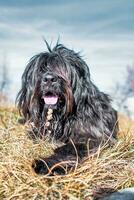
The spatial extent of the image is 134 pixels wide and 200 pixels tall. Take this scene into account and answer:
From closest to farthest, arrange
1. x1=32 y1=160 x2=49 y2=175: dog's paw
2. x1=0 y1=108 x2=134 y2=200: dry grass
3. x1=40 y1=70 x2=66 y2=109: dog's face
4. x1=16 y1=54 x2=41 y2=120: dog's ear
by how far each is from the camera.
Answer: x1=0 y1=108 x2=134 y2=200: dry grass
x1=32 y1=160 x2=49 y2=175: dog's paw
x1=40 y1=70 x2=66 y2=109: dog's face
x1=16 y1=54 x2=41 y2=120: dog's ear

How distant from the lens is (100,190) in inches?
212

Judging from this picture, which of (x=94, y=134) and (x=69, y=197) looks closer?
(x=69, y=197)

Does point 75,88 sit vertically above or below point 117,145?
above

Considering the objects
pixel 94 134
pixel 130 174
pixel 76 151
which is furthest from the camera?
pixel 94 134

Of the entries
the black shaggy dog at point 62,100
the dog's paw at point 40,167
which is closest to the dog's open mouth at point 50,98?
the black shaggy dog at point 62,100

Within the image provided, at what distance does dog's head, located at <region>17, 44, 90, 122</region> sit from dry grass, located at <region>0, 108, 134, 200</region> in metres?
0.73

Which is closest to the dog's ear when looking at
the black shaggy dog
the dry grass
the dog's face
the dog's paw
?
the black shaggy dog

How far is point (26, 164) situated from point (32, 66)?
74.9 inches

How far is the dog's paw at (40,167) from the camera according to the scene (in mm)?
5559

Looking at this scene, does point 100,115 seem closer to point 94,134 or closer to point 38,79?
point 94,134

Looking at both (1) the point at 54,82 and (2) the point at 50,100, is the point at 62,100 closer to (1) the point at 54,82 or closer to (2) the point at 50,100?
(2) the point at 50,100

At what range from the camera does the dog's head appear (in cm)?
696

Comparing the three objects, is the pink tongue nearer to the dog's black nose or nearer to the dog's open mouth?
the dog's open mouth

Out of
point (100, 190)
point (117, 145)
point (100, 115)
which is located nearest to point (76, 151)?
point (117, 145)
